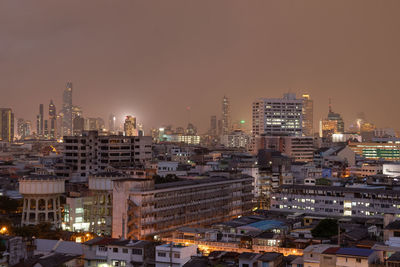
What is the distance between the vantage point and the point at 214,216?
1922 inches

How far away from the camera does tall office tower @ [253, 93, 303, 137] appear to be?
142 meters

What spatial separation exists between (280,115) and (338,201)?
94.4m

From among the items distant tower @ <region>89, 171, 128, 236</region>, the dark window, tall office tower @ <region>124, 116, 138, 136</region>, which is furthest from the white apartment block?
tall office tower @ <region>124, 116, 138, 136</region>

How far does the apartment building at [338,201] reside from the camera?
4762 cm

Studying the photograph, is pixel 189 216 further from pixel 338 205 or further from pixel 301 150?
pixel 301 150

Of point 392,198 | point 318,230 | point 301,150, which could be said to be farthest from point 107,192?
point 301,150

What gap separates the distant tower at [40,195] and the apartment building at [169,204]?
952 centimetres

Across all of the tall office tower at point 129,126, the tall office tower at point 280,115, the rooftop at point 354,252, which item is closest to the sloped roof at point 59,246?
the rooftop at point 354,252

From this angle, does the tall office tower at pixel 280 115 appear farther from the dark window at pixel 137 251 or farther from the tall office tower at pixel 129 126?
the dark window at pixel 137 251

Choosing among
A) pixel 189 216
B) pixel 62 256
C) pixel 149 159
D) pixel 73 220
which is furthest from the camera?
pixel 149 159

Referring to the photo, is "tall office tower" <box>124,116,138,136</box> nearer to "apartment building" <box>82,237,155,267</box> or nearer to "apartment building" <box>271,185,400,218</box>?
"apartment building" <box>271,185,400,218</box>

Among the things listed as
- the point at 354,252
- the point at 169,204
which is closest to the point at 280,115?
the point at 169,204

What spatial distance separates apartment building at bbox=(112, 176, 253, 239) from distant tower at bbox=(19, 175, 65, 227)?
9.52 metres

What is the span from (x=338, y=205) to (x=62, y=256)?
25.6 m
